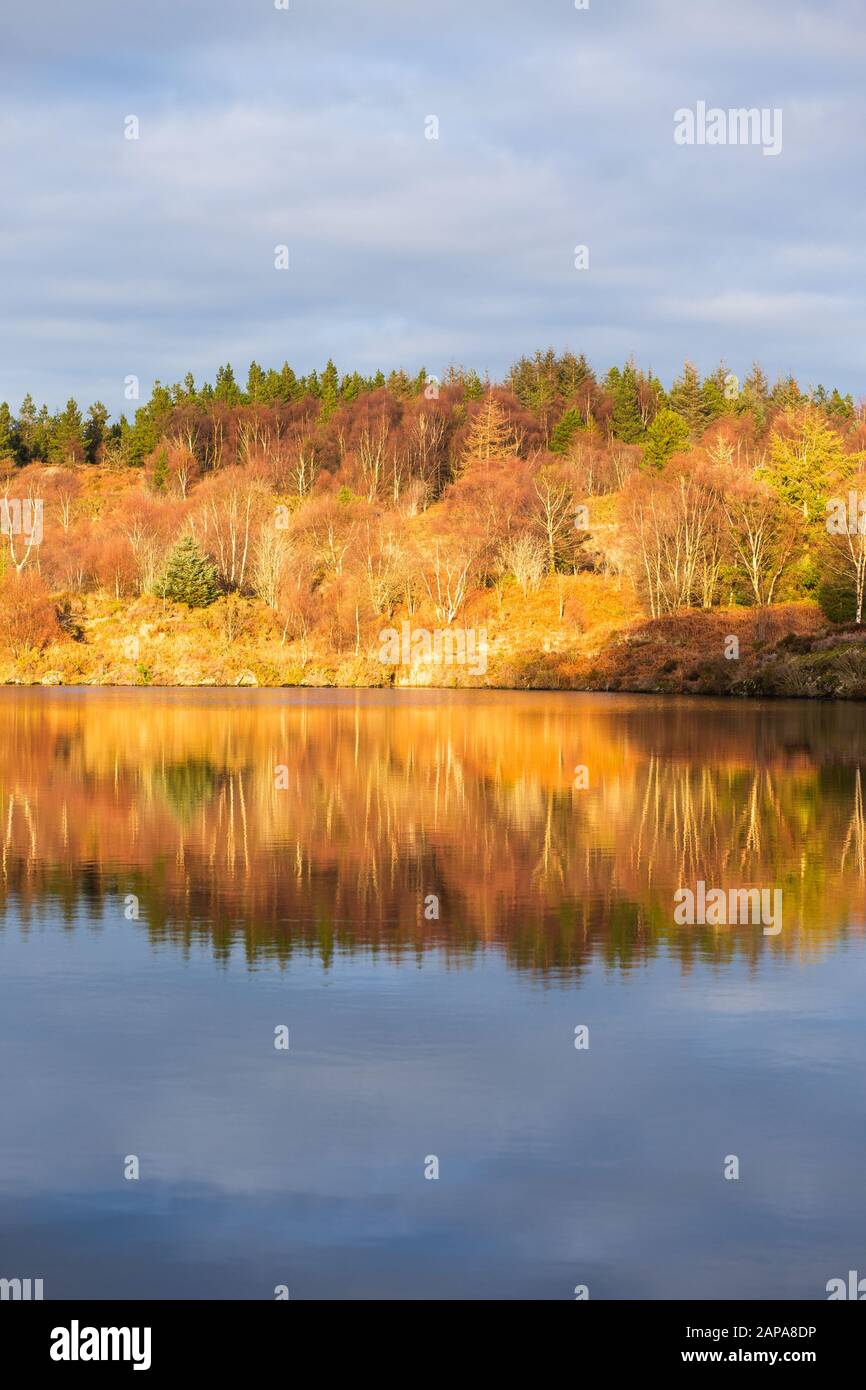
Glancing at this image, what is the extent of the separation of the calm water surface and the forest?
55.4 metres

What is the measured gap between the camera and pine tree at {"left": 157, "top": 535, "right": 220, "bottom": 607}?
107 meters

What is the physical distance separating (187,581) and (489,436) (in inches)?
1743

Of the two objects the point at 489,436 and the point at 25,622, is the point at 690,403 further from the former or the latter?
the point at 25,622

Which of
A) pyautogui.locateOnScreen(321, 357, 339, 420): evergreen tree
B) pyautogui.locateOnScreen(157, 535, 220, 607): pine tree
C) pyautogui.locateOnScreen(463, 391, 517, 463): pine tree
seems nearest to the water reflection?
pyautogui.locateOnScreen(157, 535, 220, 607): pine tree

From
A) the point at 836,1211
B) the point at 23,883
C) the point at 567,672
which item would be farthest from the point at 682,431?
the point at 836,1211

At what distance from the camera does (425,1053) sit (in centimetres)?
1176

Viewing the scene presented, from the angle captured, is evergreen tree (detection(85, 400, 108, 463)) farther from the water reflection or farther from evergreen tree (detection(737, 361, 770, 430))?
the water reflection

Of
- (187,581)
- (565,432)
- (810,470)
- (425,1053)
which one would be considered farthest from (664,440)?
(425,1053)

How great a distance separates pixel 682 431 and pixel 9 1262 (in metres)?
132

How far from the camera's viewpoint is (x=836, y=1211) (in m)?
8.52

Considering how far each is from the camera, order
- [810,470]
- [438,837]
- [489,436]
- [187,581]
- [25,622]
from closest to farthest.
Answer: [438,837]
[810,470]
[25,622]
[187,581]
[489,436]

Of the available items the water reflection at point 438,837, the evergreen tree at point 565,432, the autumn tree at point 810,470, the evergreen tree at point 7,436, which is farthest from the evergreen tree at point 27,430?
the water reflection at point 438,837

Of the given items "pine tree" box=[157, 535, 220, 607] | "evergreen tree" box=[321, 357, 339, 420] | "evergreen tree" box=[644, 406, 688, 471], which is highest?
"evergreen tree" box=[321, 357, 339, 420]
